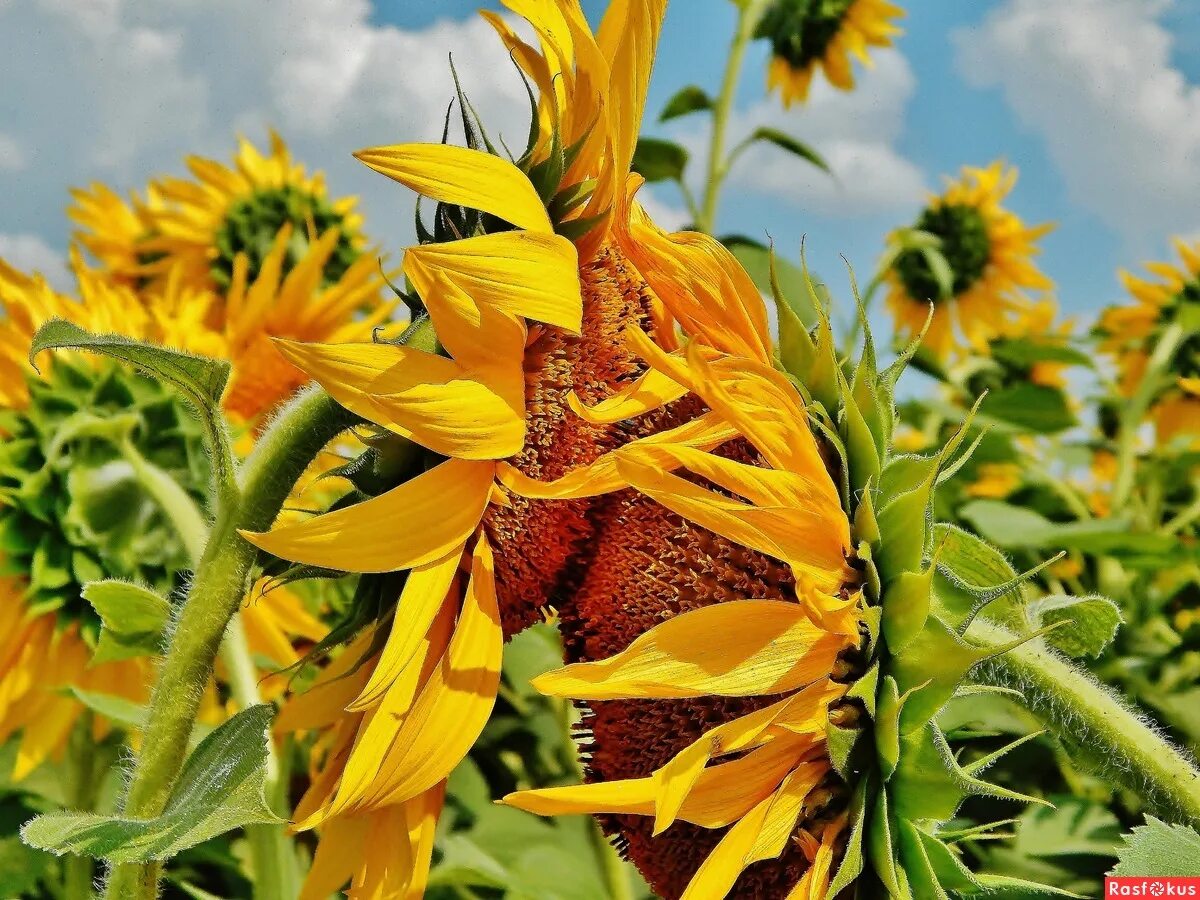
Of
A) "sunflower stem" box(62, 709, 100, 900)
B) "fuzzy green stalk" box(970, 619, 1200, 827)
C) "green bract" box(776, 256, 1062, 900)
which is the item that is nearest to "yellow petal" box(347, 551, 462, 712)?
"green bract" box(776, 256, 1062, 900)

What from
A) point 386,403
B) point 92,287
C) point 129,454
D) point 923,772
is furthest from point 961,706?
point 92,287

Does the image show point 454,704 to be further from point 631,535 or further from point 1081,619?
point 1081,619

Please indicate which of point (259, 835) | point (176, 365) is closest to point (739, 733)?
point (176, 365)

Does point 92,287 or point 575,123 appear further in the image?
point 92,287

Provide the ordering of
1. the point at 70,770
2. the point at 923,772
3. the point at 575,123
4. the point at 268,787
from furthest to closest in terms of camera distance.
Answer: the point at 70,770, the point at 268,787, the point at 575,123, the point at 923,772

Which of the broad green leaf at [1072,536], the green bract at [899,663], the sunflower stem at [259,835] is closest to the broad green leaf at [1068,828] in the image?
the broad green leaf at [1072,536]

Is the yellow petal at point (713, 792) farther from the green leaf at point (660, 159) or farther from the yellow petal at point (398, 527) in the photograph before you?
the green leaf at point (660, 159)

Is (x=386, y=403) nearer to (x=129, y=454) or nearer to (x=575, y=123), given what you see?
(x=575, y=123)
